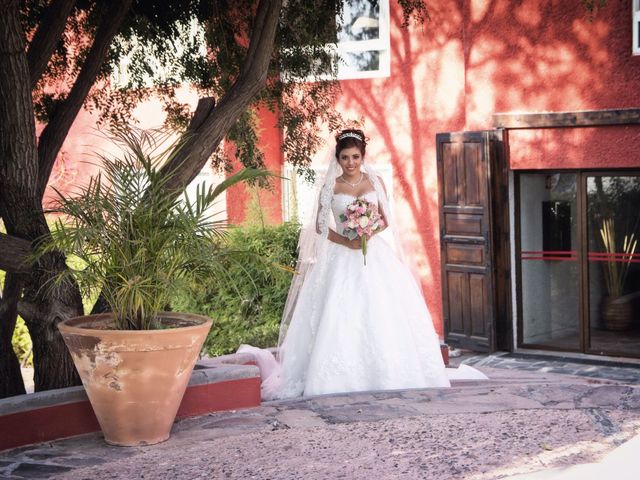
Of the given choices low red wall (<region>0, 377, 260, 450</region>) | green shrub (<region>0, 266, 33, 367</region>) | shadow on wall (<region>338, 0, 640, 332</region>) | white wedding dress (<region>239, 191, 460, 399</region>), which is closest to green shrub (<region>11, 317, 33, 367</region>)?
green shrub (<region>0, 266, 33, 367</region>)

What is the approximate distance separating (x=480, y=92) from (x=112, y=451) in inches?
348

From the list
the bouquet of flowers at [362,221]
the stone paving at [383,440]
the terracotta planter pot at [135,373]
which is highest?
the bouquet of flowers at [362,221]

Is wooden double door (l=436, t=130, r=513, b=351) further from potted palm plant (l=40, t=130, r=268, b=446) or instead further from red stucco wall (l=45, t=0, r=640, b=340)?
potted palm plant (l=40, t=130, r=268, b=446)

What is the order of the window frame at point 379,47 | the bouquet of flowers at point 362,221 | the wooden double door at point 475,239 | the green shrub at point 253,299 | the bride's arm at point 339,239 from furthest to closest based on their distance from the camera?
the window frame at point 379,47
the green shrub at point 253,299
the wooden double door at point 475,239
the bride's arm at point 339,239
the bouquet of flowers at point 362,221

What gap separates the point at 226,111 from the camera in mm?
7078

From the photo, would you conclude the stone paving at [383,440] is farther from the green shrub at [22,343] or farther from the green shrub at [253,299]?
the green shrub at [22,343]

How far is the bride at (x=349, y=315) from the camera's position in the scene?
24.5 ft

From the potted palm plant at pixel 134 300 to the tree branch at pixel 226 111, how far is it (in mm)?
884

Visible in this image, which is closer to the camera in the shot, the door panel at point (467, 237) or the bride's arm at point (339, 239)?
the bride's arm at point (339, 239)

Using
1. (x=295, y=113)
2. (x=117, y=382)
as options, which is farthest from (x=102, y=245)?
(x=295, y=113)

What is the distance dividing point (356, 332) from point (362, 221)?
0.88 meters

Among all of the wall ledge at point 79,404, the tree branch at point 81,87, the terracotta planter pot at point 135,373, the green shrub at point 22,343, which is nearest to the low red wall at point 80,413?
the wall ledge at point 79,404

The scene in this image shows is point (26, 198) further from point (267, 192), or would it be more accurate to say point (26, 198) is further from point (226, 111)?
point (267, 192)

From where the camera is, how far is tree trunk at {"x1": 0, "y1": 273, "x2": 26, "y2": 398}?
6527 millimetres
